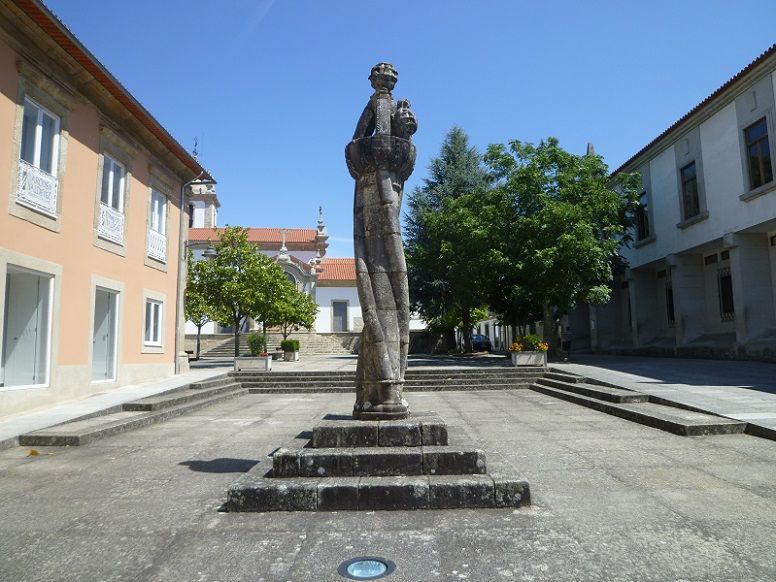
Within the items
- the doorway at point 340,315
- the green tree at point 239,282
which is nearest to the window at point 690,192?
the green tree at point 239,282

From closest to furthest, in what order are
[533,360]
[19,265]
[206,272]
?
[19,265] < [533,360] < [206,272]

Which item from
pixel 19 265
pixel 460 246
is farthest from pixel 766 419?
pixel 460 246

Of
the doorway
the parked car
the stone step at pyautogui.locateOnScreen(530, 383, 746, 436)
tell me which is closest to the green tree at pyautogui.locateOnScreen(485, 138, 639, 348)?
the stone step at pyautogui.locateOnScreen(530, 383, 746, 436)

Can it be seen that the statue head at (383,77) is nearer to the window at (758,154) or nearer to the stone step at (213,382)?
the stone step at (213,382)

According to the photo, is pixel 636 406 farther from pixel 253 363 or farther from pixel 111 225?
pixel 111 225

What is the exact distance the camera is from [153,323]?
1628cm

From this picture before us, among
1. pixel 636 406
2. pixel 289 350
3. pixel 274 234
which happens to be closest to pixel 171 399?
pixel 636 406

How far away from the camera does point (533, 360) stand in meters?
17.0

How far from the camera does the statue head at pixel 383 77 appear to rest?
5.78 meters

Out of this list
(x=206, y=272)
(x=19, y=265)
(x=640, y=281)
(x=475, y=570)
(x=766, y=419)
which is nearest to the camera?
(x=475, y=570)

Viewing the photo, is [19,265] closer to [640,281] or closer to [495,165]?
[495,165]

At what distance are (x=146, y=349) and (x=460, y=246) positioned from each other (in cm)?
1285

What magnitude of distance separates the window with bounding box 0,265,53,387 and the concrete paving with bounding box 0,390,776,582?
4517 mm

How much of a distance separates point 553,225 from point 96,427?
1622cm
